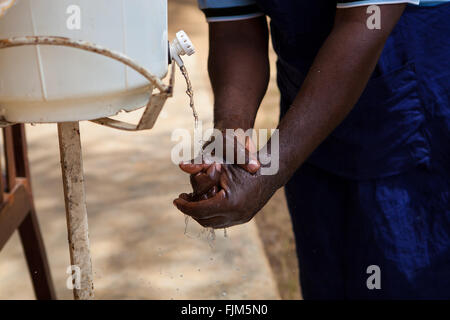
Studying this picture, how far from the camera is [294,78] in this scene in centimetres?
131

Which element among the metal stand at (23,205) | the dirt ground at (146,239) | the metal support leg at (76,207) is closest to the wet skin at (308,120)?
the metal support leg at (76,207)

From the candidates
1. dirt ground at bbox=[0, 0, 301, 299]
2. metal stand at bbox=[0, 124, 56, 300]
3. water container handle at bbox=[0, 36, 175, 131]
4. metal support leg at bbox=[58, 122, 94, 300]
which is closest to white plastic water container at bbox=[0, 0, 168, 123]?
water container handle at bbox=[0, 36, 175, 131]

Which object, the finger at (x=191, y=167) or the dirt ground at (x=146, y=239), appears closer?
the finger at (x=191, y=167)

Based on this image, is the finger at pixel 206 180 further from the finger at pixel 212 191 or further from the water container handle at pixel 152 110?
the water container handle at pixel 152 110

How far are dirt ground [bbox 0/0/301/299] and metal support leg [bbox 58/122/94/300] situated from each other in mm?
1220

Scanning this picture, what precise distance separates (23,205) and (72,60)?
106 cm

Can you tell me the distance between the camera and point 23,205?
174cm

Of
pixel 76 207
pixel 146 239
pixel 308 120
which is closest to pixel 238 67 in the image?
pixel 308 120

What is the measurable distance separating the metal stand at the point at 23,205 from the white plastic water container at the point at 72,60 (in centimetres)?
91

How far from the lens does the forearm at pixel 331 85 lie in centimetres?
100

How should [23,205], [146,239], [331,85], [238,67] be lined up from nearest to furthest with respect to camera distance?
1. [331,85]
2. [238,67]
3. [23,205]
4. [146,239]

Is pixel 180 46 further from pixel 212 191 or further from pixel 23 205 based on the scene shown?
pixel 23 205

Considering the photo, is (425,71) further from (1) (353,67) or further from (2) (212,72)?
(2) (212,72)

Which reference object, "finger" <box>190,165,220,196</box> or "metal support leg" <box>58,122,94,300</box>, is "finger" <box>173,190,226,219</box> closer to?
"finger" <box>190,165,220,196</box>
